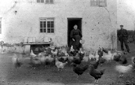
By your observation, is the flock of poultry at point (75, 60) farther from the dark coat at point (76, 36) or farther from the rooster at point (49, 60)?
the dark coat at point (76, 36)

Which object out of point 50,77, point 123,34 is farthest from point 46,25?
point 50,77

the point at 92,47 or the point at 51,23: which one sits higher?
the point at 51,23

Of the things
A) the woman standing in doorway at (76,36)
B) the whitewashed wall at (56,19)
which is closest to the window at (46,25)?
the whitewashed wall at (56,19)

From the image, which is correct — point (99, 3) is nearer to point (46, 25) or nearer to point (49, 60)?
point (46, 25)

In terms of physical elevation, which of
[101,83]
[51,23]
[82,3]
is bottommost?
[101,83]

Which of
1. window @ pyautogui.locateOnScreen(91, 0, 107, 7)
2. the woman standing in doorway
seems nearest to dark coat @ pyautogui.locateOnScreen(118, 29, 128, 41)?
window @ pyautogui.locateOnScreen(91, 0, 107, 7)

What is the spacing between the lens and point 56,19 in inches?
651

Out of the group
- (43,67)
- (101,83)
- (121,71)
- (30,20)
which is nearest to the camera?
(101,83)

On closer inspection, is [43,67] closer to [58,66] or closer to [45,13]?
[58,66]

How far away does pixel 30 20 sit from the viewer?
16422mm

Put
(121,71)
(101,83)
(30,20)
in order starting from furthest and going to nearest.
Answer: (30,20), (121,71), (101,83)

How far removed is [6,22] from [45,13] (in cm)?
297

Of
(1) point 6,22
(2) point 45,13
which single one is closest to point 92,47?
(2) point 45,13

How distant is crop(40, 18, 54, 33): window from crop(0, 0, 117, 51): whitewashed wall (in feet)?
1.03
